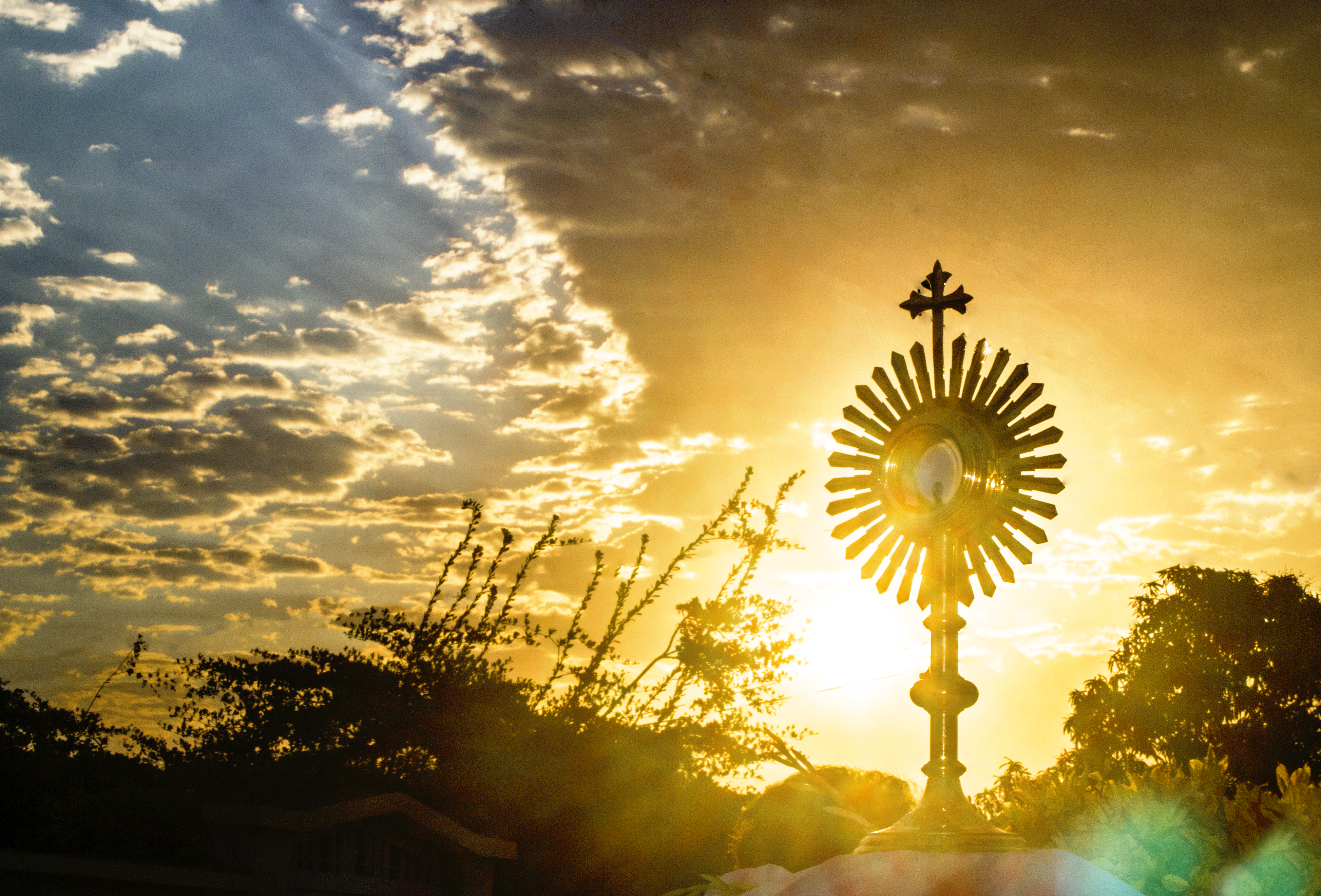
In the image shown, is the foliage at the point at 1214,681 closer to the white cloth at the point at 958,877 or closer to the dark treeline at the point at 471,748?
the dark treeline at the point at 471,748

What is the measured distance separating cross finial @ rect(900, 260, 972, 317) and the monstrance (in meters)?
0.01

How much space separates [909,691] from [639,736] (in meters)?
11.6

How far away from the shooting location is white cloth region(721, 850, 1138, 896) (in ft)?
7.20

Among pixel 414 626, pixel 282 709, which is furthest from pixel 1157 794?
pixel 282 709

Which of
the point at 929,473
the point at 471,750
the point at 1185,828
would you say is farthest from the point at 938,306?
the point at 471,750

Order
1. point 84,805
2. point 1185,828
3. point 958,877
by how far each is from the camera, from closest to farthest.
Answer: point 958,877, point 1185,828, point 84,805

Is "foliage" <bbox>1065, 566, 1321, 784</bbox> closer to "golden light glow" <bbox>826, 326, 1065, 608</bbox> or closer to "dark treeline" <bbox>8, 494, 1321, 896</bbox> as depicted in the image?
"dark treeline" <bbox>8, 494, 1321, 896</bbox>

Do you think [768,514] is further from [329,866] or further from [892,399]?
[892,399]

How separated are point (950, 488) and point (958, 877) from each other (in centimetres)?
326

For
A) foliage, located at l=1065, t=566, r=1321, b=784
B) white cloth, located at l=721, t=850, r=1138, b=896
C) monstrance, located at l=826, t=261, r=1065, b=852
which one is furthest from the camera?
foliage, located at l=1065, t=566, r=1321, b=784

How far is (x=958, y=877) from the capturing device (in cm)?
232

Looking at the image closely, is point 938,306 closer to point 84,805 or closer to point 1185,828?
point 1185,828

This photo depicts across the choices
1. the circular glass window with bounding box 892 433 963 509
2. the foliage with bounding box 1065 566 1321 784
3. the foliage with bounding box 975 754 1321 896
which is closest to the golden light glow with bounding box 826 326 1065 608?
the circular glass window with bounding box 892 433 963 509

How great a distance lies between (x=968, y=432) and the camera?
5.34 m
